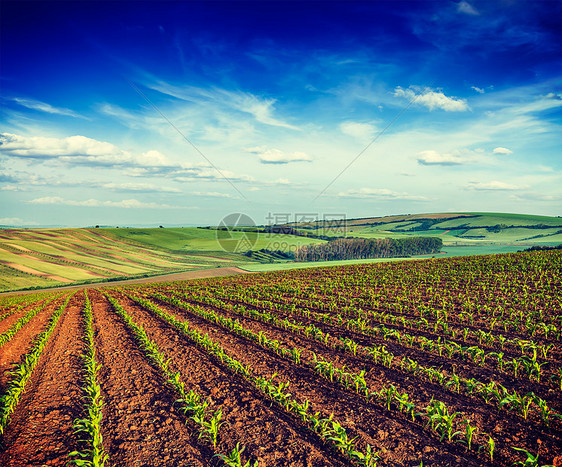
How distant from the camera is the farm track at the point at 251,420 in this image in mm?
5633

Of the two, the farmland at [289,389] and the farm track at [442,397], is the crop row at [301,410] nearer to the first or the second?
the farmland at [289,389]

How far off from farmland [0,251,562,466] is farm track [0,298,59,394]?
0.12 m

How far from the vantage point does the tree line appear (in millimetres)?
89438

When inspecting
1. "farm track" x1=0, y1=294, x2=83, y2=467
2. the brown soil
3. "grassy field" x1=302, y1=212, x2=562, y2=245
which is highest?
"grassy field" x1=302, y1=212, x2=562, y2=245

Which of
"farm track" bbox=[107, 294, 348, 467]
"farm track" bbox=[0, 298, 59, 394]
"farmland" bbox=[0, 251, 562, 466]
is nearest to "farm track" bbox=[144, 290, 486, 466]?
"farmland" bbox=[0, 251, 562, 466]

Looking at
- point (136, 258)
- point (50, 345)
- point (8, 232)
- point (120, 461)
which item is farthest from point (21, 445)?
point (8, 232)

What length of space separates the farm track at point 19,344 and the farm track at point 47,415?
89 cm

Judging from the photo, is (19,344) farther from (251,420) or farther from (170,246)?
(170,246)

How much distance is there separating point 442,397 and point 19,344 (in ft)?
56.2

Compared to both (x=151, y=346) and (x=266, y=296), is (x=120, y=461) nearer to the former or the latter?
(x=151, y=346)

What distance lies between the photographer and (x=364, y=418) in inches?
267

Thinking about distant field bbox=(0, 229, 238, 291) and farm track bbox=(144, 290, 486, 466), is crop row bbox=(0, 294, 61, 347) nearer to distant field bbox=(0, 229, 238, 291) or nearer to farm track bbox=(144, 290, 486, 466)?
farm track bbox=(144, 290, 486, 466)

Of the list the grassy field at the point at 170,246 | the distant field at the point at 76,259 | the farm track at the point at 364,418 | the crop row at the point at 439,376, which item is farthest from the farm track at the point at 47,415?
the distant field at the point at 76,259

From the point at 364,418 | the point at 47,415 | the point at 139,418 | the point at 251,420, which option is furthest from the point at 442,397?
the point at 47,415
